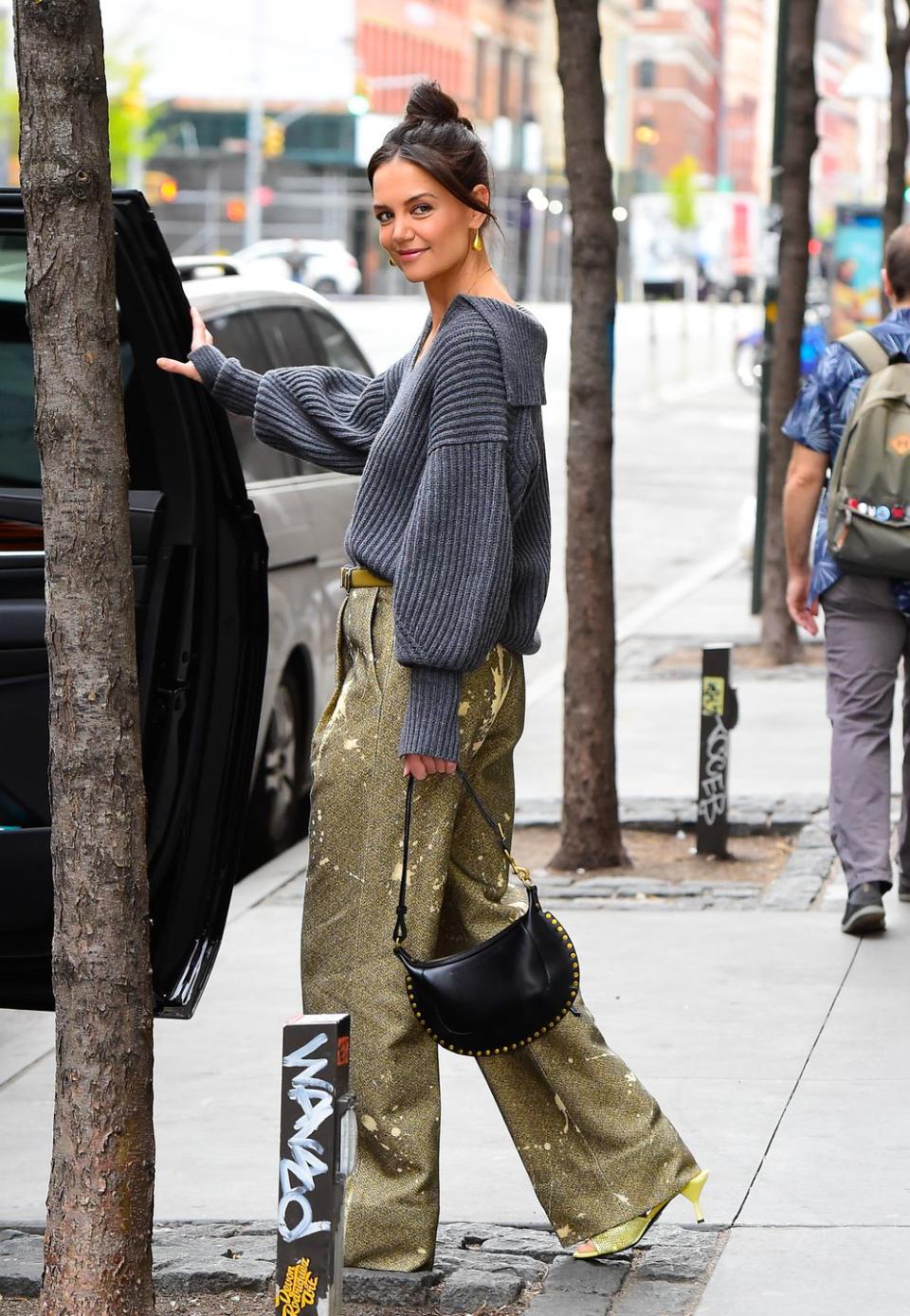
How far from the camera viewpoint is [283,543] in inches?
293

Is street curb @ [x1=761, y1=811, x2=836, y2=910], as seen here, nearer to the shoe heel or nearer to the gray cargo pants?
the gray cargo pants

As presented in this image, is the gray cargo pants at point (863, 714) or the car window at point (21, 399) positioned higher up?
the car window at point (21, 399)

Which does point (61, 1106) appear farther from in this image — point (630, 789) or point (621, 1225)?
point (630, 789)

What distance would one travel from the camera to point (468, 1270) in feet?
12.8

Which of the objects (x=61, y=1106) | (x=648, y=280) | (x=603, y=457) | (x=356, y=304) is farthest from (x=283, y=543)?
(x=648, y=280)

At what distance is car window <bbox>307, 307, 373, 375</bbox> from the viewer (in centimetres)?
845

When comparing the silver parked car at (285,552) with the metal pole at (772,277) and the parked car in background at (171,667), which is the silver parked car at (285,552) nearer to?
A: the parked car in background at (171,667)

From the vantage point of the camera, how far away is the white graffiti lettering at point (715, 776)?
7449mm

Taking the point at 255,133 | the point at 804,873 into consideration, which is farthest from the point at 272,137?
the point at 804,873

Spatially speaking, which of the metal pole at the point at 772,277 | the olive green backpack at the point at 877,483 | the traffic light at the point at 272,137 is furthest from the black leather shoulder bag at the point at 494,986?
the traffic light at the point at 272,137

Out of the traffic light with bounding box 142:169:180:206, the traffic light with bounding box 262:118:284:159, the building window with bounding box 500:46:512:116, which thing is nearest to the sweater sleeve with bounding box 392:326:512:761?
the traffic light with bounding box 142:169:180:206

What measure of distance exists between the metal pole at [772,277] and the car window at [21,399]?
699 cm

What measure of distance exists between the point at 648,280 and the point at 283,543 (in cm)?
7794

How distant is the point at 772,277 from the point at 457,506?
31.7ft
